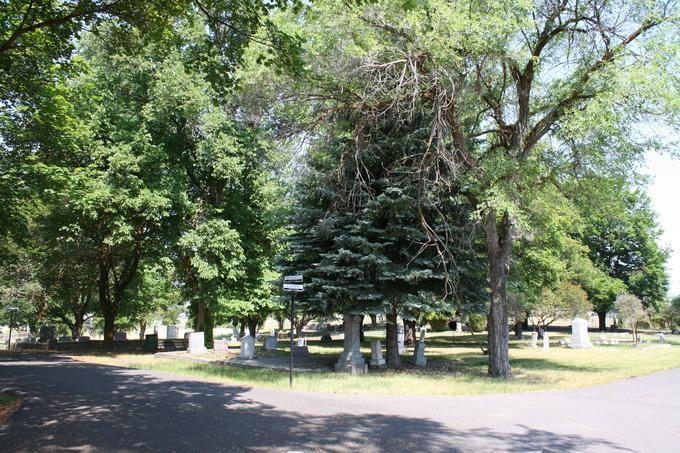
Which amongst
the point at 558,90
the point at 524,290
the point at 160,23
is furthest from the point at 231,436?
the point at 524,290

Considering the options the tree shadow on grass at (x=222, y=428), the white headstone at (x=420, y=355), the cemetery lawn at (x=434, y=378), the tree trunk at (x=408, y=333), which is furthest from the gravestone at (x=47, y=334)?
the tree shadow on grass at (x=222, y=428)

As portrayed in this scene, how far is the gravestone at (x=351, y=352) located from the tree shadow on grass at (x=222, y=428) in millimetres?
5043

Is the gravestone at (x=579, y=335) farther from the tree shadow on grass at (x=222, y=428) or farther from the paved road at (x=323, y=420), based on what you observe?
the tree shadow on grass at (x=222, y=428)

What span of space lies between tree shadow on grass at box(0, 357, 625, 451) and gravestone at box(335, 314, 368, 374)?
16.5 feet

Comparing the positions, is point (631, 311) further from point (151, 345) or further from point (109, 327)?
point (109, 327)

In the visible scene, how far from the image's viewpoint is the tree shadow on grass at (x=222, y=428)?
6.23 metres

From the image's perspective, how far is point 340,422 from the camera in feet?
25.0

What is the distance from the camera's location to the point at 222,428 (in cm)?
706

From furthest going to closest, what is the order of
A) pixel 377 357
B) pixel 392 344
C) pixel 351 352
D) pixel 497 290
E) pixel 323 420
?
1. pixel 392 344
2. pixel 377 357
3. pixel 351 352
4. pixel 497 290
5. pixel 323 420

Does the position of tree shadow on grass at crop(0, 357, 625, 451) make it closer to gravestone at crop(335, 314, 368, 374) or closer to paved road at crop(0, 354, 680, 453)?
paved road at crop(0, 354, 680, 453)

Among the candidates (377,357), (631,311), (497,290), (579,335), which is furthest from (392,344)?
(631,311)

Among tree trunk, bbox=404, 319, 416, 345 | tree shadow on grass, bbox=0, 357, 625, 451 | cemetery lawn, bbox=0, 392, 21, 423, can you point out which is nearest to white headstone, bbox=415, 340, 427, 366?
tree shadow on grass, bbox=0, 357, 625, 451

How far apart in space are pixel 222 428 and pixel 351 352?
8865 mm

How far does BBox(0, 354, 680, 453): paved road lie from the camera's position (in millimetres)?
6312
